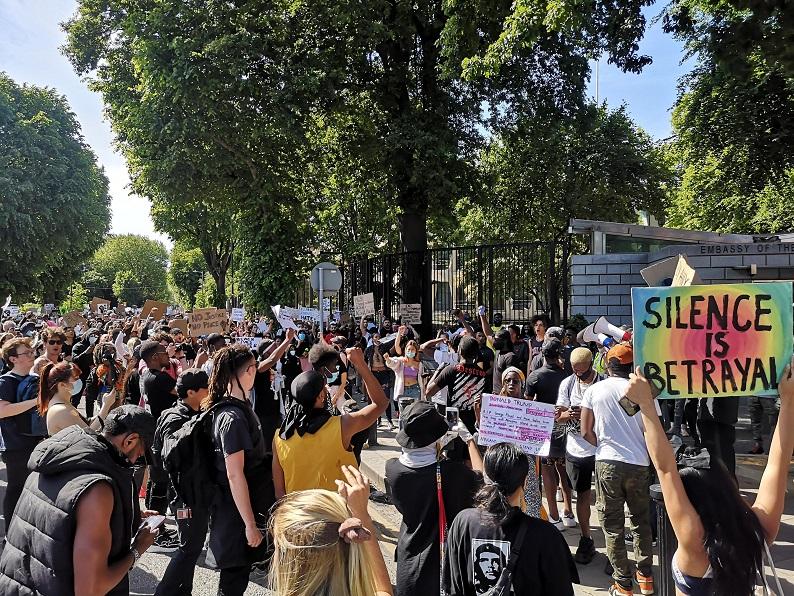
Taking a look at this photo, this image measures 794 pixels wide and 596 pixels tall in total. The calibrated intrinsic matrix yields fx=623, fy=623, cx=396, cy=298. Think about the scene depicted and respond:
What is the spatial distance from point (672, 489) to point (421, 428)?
1.44 meters

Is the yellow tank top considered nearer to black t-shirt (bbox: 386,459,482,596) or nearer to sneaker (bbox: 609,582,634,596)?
black t-shirt (bbox: 386,459,482,596)

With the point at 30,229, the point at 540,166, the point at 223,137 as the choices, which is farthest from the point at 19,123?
the point at 540,166

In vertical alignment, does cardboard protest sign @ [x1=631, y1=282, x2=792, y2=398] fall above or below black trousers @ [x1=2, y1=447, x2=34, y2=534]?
above

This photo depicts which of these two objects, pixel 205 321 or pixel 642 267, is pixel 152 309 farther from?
pixel 642 267

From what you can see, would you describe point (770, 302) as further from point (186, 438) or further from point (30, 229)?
point (30, 229)

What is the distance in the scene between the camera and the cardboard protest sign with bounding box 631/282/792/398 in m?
2.78

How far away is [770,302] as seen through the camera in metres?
2.78

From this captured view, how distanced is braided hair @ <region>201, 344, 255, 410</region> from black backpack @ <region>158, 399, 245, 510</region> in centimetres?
12

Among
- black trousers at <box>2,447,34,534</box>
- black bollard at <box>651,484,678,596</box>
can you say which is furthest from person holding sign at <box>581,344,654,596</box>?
black trousers at <box>2,447,34,534</box>

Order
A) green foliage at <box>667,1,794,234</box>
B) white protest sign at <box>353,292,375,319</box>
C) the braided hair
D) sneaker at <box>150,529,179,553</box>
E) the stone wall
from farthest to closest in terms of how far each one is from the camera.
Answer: green foliage at <box>667,1,794,234</box>, white protest sign at <box>353,292,375,319</box>, the stone wall, sneaker at <box>150,529,179,553</box>, the braided hair

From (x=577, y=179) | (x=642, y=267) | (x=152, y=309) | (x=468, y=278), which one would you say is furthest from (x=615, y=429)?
(x=577, y=179)

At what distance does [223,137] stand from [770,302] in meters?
16.4

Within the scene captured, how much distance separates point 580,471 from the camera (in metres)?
5.44

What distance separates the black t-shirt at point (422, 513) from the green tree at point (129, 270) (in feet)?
281
